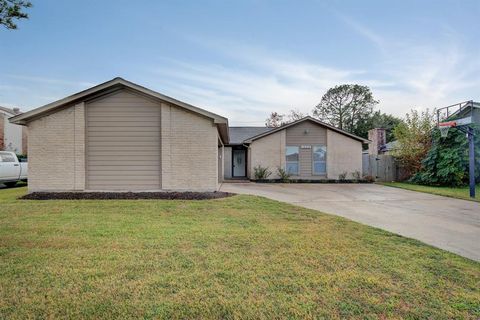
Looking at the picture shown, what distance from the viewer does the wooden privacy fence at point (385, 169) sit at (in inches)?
820

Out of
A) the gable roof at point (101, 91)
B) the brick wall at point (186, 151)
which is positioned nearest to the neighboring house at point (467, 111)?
the gable roof at point (101, 91)

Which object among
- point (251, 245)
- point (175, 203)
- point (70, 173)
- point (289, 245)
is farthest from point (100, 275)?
point (70, 173)

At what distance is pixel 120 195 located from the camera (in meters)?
10.6

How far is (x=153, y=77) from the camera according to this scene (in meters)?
Answer: 18.0

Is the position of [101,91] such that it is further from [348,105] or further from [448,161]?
[348,105]

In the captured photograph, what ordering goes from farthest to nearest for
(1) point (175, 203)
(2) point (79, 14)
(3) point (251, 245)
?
(2) point (79, 14)
(1) point (175, 203)
(3) point (251, 245)

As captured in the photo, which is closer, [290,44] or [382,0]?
[382,0]

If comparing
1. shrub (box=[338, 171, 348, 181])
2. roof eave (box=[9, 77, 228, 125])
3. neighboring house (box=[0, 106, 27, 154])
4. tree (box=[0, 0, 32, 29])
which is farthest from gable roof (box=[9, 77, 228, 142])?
neighboring house (box=[0, 106, 27, 154])

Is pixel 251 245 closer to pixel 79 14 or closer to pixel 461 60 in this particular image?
pixel 79 14

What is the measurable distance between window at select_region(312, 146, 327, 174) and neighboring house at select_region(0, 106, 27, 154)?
1054 inches

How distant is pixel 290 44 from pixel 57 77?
12.9 meters

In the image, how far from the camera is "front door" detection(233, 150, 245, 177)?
23203 millimetres

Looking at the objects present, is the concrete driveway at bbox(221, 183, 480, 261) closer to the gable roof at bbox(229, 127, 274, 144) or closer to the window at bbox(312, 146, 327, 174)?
the window at bbox(312, 146, 327, 174)

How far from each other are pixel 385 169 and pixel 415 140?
9.09ft
